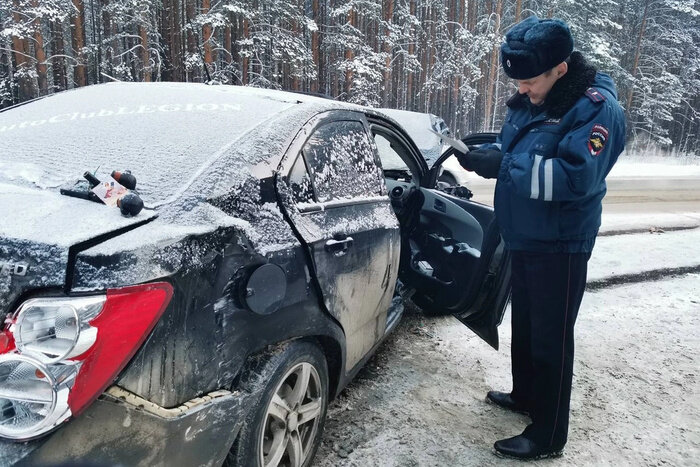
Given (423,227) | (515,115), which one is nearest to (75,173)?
(515,115)

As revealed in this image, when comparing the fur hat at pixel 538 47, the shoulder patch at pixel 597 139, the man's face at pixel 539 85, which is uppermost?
the fur hat at pixel 538 47

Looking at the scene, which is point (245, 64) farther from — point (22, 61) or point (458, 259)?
point (458, 259)

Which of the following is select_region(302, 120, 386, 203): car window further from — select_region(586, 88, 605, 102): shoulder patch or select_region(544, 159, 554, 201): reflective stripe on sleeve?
select_region(586, 88, 605, 102): shoulder patch

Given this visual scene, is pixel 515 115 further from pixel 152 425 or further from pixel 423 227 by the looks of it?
pixel 152 425

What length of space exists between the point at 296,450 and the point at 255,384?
0.54 meters

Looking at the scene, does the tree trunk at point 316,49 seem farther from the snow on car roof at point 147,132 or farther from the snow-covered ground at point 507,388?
the snow on car roof at point 147,132

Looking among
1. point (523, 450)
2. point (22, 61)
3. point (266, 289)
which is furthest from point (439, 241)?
point (22, 61)

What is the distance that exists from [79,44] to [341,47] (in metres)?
11.4

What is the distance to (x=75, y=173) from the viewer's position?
186 cm

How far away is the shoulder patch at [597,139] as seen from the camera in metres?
2.07

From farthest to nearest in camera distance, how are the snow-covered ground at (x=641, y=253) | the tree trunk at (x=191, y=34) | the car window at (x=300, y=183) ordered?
the tree trunk at (x=191, y=34) → the snow-covered ground at (x=641, y=253) → the car window at (x=300, y=183)

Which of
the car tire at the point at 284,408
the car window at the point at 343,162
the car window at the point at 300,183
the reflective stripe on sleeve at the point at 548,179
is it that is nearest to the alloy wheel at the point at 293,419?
the car tire at the point at 284,408

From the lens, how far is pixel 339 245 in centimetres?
220

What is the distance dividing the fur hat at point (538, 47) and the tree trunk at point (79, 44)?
20855 millimetres
